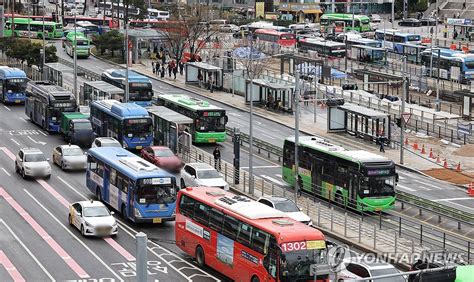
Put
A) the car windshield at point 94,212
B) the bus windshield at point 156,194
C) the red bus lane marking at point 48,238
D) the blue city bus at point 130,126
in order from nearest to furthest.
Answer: the red bus lane marking at point 48,238
the car windshield at point 94,212
the bus windshield at point 156,194
the blue city bus at point 130,126

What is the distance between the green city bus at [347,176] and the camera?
53625 millimetres

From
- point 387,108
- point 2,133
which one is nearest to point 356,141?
point 387,108

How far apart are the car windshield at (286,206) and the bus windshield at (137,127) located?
21440mm

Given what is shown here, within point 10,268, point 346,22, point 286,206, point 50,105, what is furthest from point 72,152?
point 346,22

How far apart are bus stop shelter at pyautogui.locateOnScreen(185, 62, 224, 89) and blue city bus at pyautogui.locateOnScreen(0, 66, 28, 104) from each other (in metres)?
19.7

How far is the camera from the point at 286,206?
49.1 metres

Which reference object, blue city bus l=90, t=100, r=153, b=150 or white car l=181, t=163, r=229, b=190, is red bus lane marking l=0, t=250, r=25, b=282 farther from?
blue city bus l=90, t=100, r=153, b=150

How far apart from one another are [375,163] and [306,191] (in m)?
6.40

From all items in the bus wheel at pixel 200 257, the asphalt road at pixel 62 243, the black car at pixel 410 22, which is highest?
the black car at pixel 410 22

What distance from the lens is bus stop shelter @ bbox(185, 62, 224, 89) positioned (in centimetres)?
10231

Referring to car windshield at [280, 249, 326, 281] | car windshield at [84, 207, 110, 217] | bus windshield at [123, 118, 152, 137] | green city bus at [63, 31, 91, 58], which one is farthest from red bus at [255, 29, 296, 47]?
car windshield at [280, 249, 326, 281]

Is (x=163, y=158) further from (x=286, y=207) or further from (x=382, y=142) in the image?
(x=382, y=142)

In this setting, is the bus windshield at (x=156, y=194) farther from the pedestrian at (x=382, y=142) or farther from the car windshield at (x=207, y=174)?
the pedestrian at (x=382, y=142)

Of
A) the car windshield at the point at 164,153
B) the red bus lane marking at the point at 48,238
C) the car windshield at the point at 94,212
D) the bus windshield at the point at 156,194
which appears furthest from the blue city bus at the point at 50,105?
the car windshield at the point at 94,212
